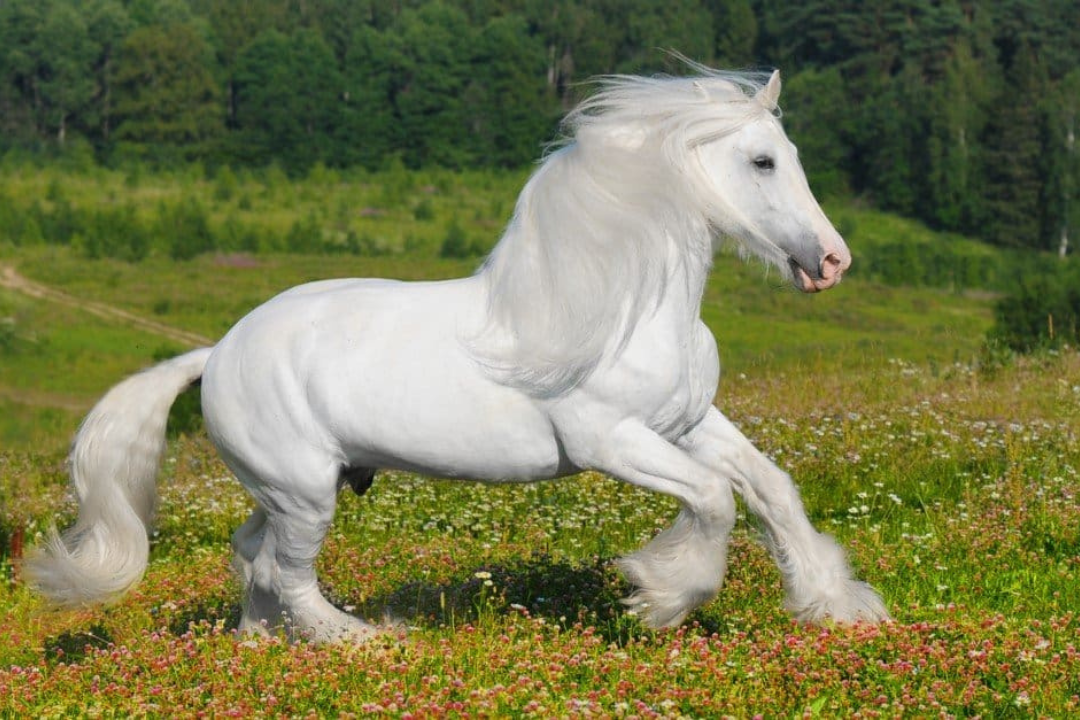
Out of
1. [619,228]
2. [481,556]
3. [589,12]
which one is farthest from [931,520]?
[589,12]

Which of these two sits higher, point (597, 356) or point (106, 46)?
point (597, 356)

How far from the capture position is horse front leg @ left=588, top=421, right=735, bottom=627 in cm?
618

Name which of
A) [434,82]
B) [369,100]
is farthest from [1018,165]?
[369,100]

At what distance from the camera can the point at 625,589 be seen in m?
7.79

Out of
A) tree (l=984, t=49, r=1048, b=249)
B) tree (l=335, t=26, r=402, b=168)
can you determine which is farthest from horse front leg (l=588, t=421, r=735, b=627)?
tree (l=335, t=26, r=402, b=168)

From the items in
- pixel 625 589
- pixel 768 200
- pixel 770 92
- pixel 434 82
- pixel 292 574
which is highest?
pixel 770 92

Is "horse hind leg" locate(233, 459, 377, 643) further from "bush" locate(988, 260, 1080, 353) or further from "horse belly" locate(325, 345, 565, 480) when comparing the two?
"bush" locate(988, 260, 1080, 353)

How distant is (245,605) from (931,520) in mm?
4194

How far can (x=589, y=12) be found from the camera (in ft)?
324

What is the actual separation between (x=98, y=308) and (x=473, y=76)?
49783 millimetres

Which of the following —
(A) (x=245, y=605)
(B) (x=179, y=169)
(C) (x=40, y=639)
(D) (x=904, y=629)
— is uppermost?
(D) (x=904, y=629)

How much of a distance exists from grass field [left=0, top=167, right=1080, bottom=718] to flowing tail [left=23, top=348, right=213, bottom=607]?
1.34ft

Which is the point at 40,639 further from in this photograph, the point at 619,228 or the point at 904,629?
the point at 904,629

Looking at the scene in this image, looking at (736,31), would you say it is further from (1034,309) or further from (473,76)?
(1034,309)
